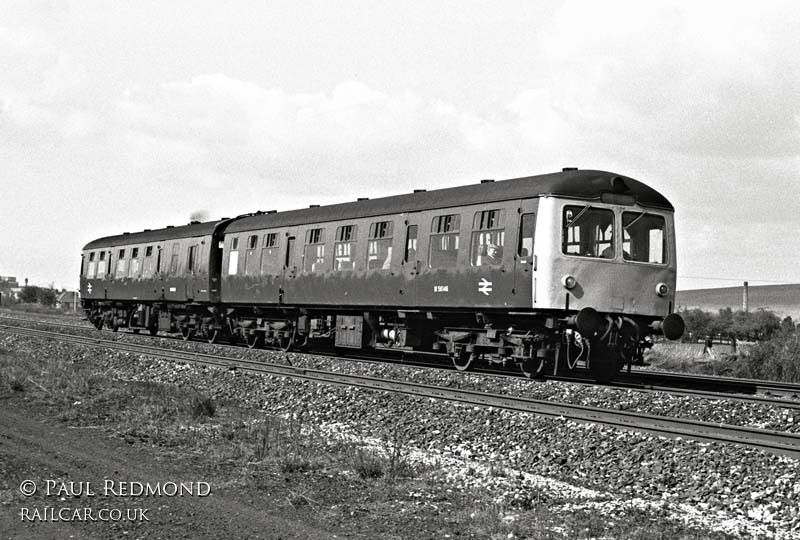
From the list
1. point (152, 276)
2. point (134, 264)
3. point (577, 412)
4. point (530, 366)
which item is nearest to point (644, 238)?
point (530, 366)

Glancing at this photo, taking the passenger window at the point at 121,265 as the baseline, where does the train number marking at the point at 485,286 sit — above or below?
below

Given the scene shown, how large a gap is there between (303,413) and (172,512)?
5733 mm

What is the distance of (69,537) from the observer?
564 centimetres

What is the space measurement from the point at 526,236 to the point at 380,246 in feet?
14.0

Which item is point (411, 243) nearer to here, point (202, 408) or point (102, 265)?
point (202, 408)

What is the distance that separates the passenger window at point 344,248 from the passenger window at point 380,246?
2.09ft

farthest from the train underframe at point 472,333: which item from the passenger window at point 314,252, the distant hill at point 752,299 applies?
the distant hill at point 752,299

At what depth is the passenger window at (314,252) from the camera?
19.8 m

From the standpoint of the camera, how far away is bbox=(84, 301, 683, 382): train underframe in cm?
1431

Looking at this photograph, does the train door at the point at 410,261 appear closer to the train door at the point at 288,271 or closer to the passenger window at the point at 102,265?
the train door at the point at 288,271

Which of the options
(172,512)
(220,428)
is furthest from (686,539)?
(220,428)

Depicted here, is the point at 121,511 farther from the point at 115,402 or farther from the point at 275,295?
the point at 275,295

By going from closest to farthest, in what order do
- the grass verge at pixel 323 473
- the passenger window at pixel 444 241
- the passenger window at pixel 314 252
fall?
the grass verge at pixel 323 473, the passenger window at pixel 444 241, the passenger window at pixel 314 252

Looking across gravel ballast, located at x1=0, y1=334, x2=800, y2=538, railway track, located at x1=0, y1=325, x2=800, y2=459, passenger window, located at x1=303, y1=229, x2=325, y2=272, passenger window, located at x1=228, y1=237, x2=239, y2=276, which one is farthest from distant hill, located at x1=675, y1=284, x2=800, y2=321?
gravel ballast, located at x1=0, y1=334, x2=800, y2=538
